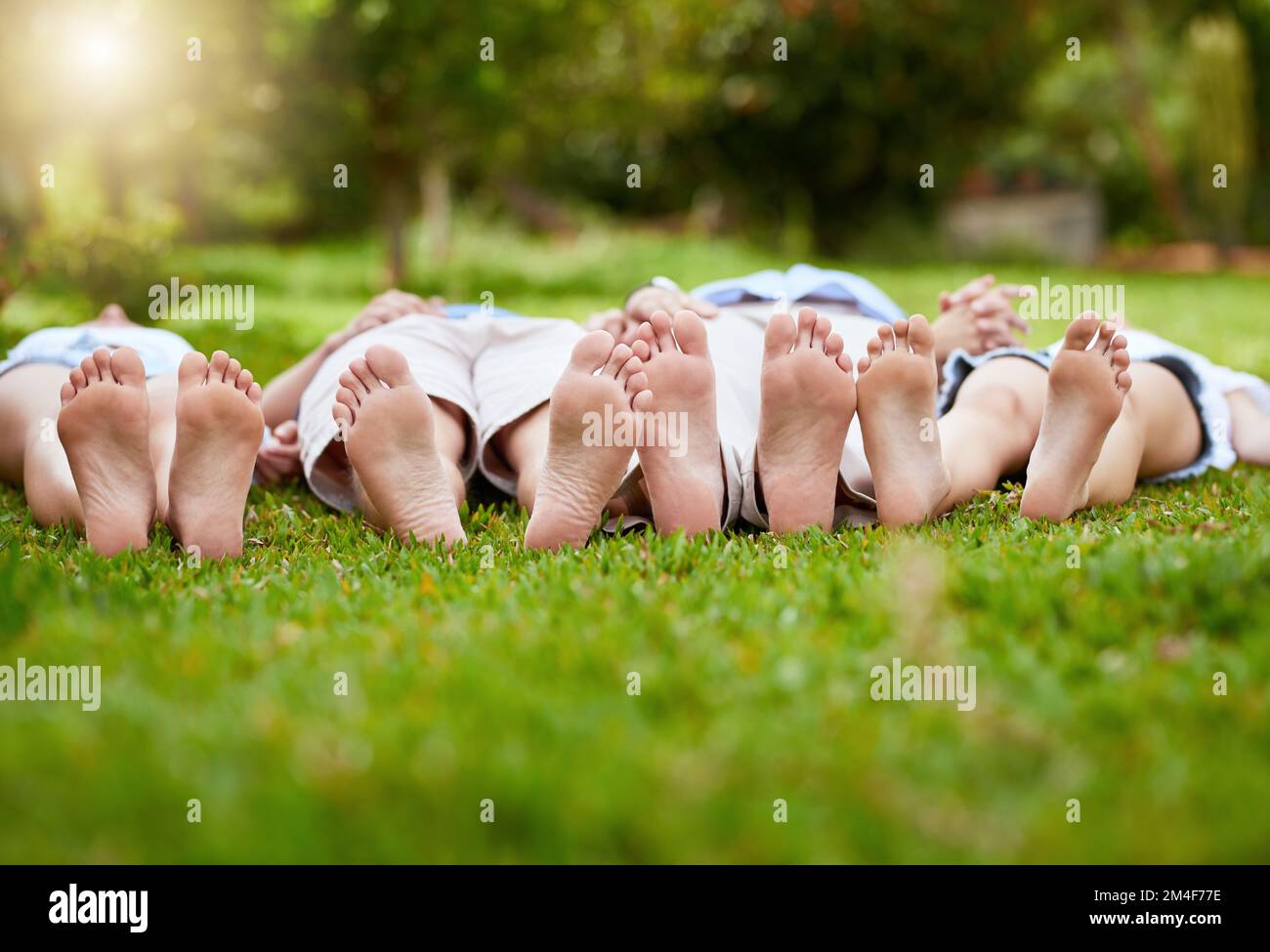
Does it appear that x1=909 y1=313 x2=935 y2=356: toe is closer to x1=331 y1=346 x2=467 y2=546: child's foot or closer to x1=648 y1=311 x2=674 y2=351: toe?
x1=648 y1=311 x2=674 y2=351: toe

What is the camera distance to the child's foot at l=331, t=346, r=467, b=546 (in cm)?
232

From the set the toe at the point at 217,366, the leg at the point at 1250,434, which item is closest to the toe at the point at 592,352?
the toe at the point at 217,366

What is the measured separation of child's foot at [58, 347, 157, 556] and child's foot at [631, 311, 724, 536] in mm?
994

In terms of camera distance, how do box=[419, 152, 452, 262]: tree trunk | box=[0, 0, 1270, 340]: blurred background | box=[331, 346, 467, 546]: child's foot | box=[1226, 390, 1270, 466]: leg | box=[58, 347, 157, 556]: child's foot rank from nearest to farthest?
box=[58, 347, 157, 556]: child's foot < box=[331, 346, 467, 546]: child's foot < box=[1226, 390, 1270, 466]: leg < box=[0, 0, 1270, 340]: blurred background < box=[419, 152, 452, 262]: tree trunk

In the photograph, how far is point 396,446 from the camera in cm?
236

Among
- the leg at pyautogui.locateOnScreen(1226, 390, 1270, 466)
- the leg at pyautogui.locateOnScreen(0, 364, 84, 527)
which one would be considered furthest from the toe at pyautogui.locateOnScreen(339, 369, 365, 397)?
the leg at pyautogui.locateOnScreen(1226, 390, 1270, 466)

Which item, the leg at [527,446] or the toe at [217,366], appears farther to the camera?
the leg at [527,446]

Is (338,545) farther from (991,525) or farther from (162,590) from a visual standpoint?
(991,525)

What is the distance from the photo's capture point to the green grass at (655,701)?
127 centimetres

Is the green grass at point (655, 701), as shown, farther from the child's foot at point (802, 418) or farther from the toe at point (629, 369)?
the toe at point (629, 369)

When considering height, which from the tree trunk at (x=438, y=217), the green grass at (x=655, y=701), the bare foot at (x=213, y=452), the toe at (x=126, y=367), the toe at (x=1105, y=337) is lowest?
the green grass at (x=655, y=701)

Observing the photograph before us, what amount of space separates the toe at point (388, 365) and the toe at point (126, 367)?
0.44m
